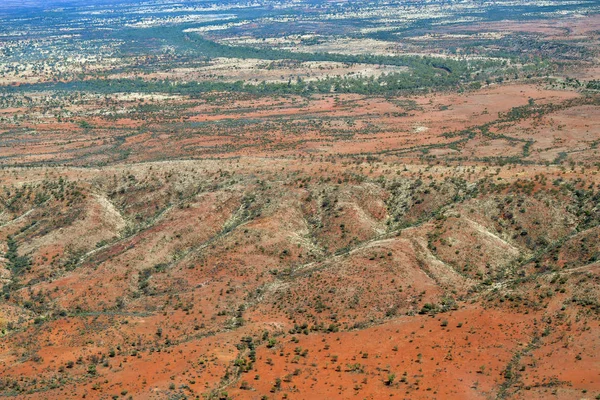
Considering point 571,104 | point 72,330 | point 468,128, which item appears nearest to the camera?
point 72,330

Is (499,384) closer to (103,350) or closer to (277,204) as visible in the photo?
(103,350)

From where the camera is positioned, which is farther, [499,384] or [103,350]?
[103,350]

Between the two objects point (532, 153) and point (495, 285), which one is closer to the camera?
point (495, 285)

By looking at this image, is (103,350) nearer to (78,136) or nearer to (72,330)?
(72,330)

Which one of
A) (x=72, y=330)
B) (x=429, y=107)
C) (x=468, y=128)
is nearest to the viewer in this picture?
(x=72, y=330)

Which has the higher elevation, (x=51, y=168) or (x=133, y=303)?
(x=51, y=168)

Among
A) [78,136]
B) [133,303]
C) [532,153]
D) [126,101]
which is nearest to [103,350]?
[133,303]

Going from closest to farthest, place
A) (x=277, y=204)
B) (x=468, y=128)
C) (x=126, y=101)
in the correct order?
(x=277, y=204)
(x=468, y=128)
(x=126, y=101)

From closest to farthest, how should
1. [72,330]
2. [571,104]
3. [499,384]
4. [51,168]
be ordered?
1. [499,384]
2. [72,330]
3. [51,168]
4. [571,104]

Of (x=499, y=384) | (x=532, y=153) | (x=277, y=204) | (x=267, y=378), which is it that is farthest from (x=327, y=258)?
(x=532, y=153)
